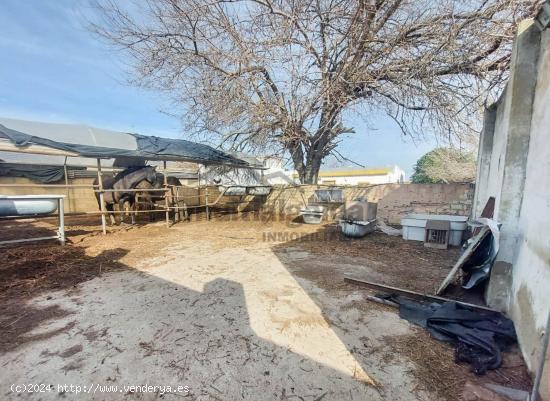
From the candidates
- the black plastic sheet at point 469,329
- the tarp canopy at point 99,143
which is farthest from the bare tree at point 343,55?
the black plastic sheet at point 469,329

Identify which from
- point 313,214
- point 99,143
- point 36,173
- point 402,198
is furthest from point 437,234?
point 36,173

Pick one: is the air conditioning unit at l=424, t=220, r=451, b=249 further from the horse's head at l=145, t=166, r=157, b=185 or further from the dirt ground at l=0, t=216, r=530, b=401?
the horse's head at l=145, t=166, r=157, b=185

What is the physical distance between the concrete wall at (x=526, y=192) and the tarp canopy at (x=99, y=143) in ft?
22.4

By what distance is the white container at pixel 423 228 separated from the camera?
17.2ft

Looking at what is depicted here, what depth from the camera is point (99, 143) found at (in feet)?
20.2

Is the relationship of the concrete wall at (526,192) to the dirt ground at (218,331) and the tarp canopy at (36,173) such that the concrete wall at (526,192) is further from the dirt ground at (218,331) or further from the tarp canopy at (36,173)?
the tarp canopy at (36,173)

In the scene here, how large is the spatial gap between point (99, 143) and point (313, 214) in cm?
608

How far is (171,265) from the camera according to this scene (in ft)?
13.2

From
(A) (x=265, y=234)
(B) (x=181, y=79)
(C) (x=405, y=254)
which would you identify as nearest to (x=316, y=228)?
(A) (x=265, y=234)

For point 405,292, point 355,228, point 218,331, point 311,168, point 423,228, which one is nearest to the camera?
point 218,331

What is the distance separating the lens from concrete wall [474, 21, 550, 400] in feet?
6.05

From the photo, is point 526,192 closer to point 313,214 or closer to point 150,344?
point 150,344

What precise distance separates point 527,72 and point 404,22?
13.4 feet

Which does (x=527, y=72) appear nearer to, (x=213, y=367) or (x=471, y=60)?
(x=471, y=60)
